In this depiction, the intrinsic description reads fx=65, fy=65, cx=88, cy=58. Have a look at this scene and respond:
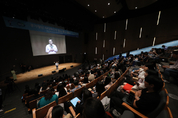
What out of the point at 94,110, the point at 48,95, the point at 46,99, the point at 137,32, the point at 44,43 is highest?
the point at 137,32

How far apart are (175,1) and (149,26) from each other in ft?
8.92

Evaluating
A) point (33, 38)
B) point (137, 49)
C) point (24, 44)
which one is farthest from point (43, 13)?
point (137, 49)

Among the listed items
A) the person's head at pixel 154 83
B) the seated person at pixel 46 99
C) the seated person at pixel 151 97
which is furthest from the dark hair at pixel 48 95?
the person's head at pixel 154 83

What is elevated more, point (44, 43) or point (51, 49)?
point (44, 43)

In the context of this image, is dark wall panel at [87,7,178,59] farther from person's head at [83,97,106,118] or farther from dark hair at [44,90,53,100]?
person's head at [83,97,106,118]

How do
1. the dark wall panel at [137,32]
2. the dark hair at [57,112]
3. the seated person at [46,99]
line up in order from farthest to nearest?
the dark wall panel at [137,32]
the seated person at [46,99]
the dark hair at [57,112]

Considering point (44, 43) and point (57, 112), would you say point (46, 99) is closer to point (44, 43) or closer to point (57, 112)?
point (57, 112)

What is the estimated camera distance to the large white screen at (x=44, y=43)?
7828 millimetres

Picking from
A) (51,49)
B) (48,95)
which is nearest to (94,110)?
(48,95)

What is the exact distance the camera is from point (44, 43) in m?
8.61

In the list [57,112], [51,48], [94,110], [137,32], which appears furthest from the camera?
[137,32]

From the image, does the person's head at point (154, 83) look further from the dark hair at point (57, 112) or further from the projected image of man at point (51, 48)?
the projected image of man at point (51, 48)

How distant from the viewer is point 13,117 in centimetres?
266

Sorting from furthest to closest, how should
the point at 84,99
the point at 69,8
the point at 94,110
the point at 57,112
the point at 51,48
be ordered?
the point at 51,48 → the point at 69,8 → the point at 84,99 → the point at 57,112 → the point at 94,110
